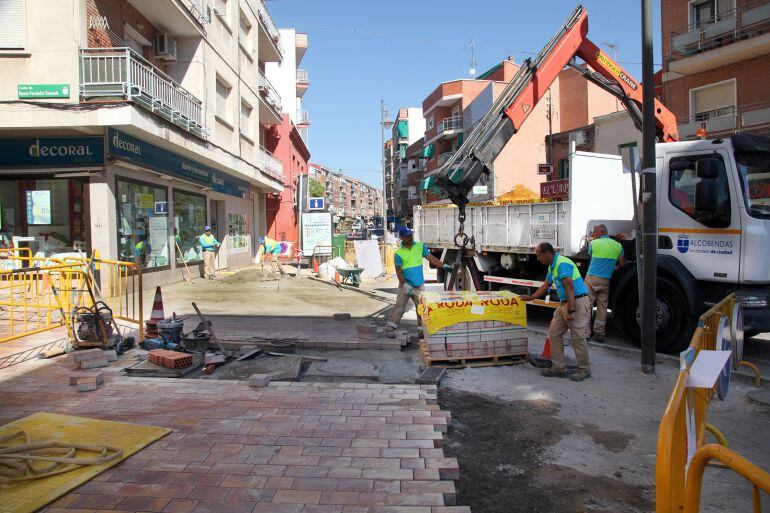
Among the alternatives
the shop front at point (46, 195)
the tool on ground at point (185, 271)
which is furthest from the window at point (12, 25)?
the tool on ground at point (185, 271)

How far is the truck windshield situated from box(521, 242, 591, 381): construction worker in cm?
254

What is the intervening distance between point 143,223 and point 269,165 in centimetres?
1260

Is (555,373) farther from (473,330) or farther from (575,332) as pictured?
(473,330)

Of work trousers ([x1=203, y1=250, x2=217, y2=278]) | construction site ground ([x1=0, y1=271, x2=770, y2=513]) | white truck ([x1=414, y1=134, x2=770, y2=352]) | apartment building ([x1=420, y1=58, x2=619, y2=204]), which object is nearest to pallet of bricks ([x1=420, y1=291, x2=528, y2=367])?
construction site ground ([x1=0, y1=271, x2=770, y2=513])

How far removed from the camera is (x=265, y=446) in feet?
12.6

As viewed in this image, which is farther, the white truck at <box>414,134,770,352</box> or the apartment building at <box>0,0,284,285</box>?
the apartment building at <box>0,0,284,285</box>

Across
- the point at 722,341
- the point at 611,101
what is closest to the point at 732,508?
the point at 722,341

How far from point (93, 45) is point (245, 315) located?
7.36 m

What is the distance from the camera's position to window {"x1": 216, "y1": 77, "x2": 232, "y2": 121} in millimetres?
19078

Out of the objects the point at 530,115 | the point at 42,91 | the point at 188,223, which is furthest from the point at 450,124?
the point at 42,91

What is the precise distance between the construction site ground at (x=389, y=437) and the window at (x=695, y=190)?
79.2 inches

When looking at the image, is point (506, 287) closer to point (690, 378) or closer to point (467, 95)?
point (690, 378)

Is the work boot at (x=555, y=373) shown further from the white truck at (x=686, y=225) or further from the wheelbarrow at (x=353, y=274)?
the wheelbarrow at (x=353, y=274)

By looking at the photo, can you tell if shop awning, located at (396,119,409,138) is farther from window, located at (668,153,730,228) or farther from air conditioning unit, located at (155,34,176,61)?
window, located at (668,153,730,228)
